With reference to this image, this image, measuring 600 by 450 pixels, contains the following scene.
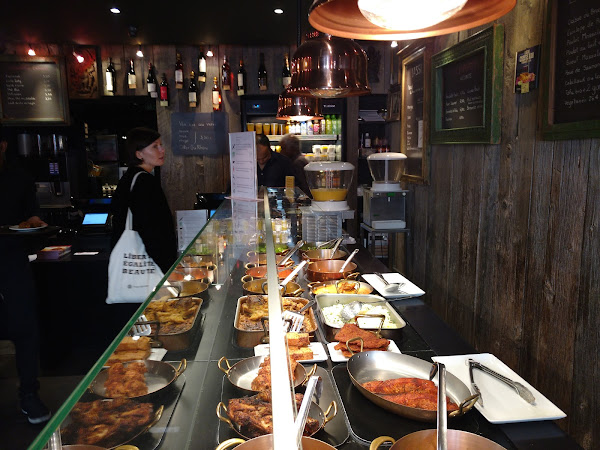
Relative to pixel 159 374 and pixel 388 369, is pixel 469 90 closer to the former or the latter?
pixel 388 369

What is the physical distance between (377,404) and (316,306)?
0.89 metres

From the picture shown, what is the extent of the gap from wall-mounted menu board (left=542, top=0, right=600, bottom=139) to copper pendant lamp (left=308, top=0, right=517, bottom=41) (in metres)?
1.02

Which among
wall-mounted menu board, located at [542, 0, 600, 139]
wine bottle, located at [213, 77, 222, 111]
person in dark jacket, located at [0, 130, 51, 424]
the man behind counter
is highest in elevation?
wine bottle, located at [213, 77, 222, 111]

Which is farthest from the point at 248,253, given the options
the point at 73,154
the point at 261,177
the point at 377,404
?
the point at 73,154

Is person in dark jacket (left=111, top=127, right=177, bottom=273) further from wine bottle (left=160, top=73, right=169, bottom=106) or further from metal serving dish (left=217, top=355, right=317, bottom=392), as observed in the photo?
wine bottle (left=160, top=73, right=169, bottom=106)

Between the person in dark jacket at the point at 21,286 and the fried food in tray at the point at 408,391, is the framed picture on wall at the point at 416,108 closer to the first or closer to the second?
the fried food in tray at the point at 408,391

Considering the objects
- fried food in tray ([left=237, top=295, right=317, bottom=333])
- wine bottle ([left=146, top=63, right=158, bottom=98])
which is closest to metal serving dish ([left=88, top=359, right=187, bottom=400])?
fried food in tray ([left=237, top=295, right=317, bottom=333])

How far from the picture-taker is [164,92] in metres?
6.64

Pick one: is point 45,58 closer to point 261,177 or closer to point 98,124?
point 98,124

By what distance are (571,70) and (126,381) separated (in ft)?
7.98

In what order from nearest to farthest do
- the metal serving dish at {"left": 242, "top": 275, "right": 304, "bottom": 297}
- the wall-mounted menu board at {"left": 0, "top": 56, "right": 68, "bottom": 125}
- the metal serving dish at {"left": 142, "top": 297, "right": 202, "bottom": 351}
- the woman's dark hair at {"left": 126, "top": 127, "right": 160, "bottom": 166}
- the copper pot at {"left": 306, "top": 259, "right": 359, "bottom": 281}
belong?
1. the metal serving dish at {"left": 142, "top": 297, "right": 202, "bottom": 351}
2. the metal serving dish at {"left": 242, "top": 275, "right": 304, "bottom": 297}
3. the copper pot at {"left": 306, "top": 259, "right": 359, "bottom": 281}
4. the woman's dark hair at {"left": 126, "top": 127, "right": 160, "bottom": 166}
5. the wall-mounted menu board at {"left": 0, "top": 56, "right": 68, "bottom": 125}

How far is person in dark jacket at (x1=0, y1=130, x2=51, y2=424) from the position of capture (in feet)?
10.9

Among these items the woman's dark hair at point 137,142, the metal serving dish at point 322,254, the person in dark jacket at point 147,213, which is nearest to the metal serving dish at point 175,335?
the metal serving dish at point 322,254

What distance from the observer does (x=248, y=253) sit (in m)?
2.37
